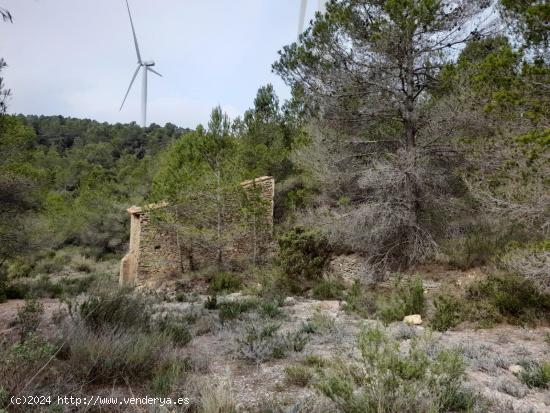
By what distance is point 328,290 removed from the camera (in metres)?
Answer: 10.3

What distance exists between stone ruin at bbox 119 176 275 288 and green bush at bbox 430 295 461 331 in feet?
26.8

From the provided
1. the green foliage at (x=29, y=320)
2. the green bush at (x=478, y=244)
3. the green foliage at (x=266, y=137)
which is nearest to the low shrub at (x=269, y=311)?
the green foliage at (x=29, y=320)

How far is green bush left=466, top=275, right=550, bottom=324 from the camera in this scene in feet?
21.2

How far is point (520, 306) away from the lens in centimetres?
663

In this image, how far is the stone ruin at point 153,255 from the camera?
14391mm

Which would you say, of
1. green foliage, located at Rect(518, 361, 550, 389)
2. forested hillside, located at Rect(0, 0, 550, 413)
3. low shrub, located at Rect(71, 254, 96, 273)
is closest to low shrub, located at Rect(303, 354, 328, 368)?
forested hillside, located at Rect(0, 0, 550, 413)

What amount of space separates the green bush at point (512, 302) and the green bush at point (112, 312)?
5546 millimetres

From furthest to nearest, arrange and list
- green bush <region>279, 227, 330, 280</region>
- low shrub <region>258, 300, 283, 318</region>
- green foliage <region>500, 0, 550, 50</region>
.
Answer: green bush <region>279, 227, 330, 280</region>
low shrub <region>258, 300, 283, 318</region>
green foliage <region>500, 0, 550, 50</region>

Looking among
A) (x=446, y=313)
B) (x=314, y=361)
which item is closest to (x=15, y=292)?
(x=314, y=361)

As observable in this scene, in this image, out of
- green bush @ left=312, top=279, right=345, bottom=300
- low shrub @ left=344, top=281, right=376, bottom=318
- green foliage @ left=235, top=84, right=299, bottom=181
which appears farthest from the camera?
green foliage @ left=235, top=84, right=299, bottom=181

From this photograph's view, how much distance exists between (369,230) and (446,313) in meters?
3.70

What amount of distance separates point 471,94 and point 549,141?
107 inches

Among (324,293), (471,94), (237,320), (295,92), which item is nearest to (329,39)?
(295,92)

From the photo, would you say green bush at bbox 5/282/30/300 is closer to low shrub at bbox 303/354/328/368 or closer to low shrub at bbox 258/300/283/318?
low shrub at bbox 258/300/283/318
